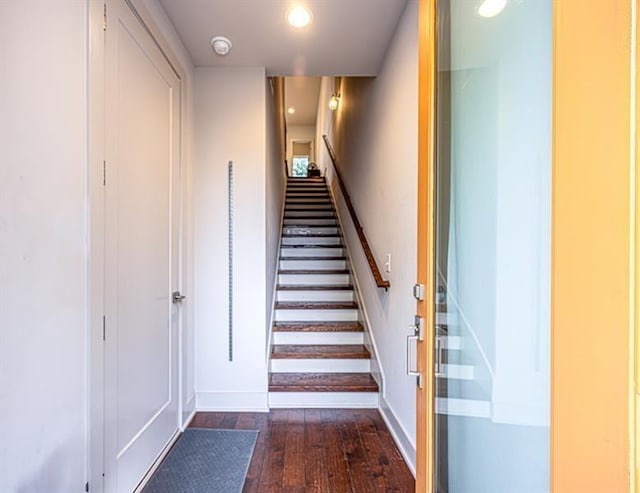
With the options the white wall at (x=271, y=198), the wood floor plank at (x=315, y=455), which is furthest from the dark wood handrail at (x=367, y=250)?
the wood floor plank at (x=315, y=455)

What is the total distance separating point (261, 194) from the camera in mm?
2918

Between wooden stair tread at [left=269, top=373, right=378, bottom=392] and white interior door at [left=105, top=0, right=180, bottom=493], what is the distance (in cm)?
79

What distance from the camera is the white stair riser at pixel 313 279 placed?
166 inches

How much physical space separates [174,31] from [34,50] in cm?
145

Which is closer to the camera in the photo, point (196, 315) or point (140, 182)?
point (140, 182)

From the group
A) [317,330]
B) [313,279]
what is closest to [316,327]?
[317,330]

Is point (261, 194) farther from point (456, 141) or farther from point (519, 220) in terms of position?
point (519, 220)

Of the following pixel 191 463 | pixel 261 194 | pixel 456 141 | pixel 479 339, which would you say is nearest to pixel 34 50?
pixel 456 141

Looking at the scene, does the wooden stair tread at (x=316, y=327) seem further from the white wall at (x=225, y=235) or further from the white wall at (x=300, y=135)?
the white wall at (x=300, y=135)

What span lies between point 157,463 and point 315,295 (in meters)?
2.17

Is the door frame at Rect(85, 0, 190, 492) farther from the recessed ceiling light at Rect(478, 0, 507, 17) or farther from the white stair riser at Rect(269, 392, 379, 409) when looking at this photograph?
the white stair riser at Rect(269, 392, 379, 409)

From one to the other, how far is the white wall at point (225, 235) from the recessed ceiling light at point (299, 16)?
69 cm

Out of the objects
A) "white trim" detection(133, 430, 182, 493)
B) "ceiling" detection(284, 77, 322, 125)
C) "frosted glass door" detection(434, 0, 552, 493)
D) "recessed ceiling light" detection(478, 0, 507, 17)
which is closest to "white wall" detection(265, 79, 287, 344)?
"white trim" detection(133, 430, 182, 493)

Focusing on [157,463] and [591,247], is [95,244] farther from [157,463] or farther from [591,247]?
[591,247]
